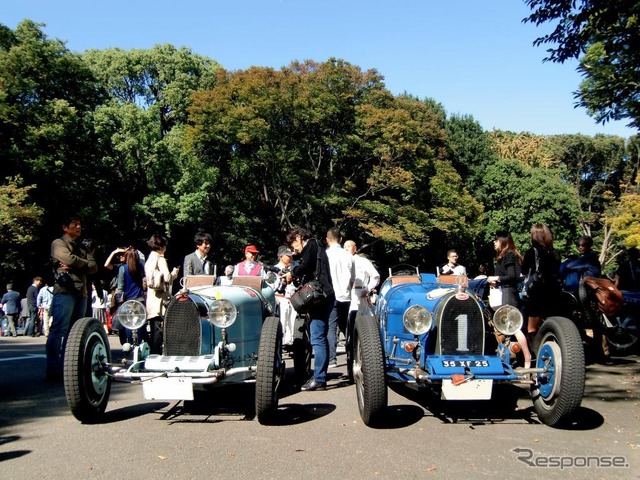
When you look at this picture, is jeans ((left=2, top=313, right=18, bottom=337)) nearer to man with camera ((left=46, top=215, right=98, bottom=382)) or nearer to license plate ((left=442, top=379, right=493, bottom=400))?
man with camera ((left=46, top=215, right=98, bottom=382))

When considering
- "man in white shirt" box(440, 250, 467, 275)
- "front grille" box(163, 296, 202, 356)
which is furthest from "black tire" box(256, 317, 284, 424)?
"man in white shirt" box(440, 250, 467, 275)

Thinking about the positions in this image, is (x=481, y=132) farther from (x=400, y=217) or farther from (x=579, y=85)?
(x=579, y=85)

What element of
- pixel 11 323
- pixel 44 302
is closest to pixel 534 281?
pixel 44 302

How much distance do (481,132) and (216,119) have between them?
23298 millimetres

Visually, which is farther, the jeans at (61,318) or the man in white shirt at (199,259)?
the man in white shirt at (199,259)

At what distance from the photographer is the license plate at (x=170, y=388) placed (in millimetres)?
5312

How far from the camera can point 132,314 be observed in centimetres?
→ 610

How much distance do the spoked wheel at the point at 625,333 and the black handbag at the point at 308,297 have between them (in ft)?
19.5

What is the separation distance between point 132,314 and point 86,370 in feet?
2.43

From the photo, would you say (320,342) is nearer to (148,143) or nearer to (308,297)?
(308,297)

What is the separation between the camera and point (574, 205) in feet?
145

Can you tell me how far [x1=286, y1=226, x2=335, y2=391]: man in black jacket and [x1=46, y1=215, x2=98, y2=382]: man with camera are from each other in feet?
9.03

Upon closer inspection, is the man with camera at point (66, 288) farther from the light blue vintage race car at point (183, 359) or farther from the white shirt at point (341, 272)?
the white shirt at point (341, 272)

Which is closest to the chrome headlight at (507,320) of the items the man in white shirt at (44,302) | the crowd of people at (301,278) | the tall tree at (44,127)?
the crowd of people at (301,278)
